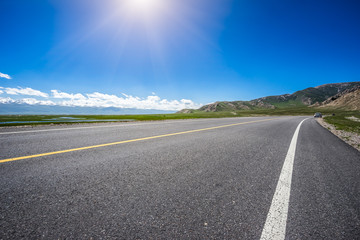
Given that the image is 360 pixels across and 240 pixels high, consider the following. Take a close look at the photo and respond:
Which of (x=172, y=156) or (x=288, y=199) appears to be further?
(x=172, y=156)

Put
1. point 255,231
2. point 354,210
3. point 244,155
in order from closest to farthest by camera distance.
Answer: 1. point 255,231
2. point 354,210
3. point 244,155

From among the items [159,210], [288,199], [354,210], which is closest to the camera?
[159,210]

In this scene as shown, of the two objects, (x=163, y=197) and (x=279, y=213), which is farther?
(x=163, y=197)

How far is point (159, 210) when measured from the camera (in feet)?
6.38

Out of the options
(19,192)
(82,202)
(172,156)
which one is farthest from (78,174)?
(172,156)

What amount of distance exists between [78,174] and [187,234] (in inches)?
92.4

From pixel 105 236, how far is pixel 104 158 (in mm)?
2512

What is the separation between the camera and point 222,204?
6.99 ft

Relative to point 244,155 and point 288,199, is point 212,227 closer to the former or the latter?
point 288,199

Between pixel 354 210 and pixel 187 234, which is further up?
pixel 187 234

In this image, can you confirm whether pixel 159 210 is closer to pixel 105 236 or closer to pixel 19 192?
pixel 105 236

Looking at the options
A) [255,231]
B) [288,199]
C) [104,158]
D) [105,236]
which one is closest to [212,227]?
[255,231]

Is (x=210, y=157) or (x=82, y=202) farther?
(x=210, y=157)

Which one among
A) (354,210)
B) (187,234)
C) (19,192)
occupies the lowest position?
(354,210)
